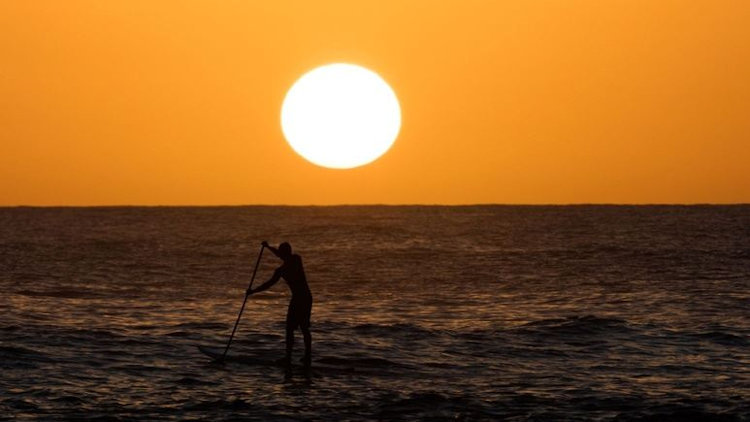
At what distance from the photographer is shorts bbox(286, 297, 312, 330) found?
2138 centimetres

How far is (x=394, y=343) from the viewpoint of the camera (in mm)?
25156

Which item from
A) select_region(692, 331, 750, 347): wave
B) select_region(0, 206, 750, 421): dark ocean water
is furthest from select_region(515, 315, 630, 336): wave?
select_region(692, 331, 750, 347): wave

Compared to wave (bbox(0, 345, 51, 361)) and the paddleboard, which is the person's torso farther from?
wave (bbox(0, 345, 51, 361))

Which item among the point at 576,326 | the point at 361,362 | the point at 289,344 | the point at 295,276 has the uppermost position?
the point at 295,276

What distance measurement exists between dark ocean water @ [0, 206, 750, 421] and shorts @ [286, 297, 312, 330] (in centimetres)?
84

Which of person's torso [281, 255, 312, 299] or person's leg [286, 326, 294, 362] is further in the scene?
person's torso [281, 255, 312, 299]

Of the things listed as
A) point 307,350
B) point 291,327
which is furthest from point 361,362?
point 291,327

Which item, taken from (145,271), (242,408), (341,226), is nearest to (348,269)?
(145,271)

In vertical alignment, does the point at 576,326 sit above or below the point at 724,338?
above

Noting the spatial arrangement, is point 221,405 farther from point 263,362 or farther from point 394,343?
point 394,343

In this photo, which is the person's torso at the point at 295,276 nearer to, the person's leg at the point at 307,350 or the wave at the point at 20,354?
the person's leg at the point at 307,350

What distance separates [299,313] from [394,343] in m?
4.25

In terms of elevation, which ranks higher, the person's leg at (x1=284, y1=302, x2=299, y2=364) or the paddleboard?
the person's leg at (x1=284, y1=302, x2=299, y2=364)

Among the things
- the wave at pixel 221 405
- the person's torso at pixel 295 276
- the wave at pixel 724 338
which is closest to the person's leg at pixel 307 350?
the person's torso at pixel 295 276
